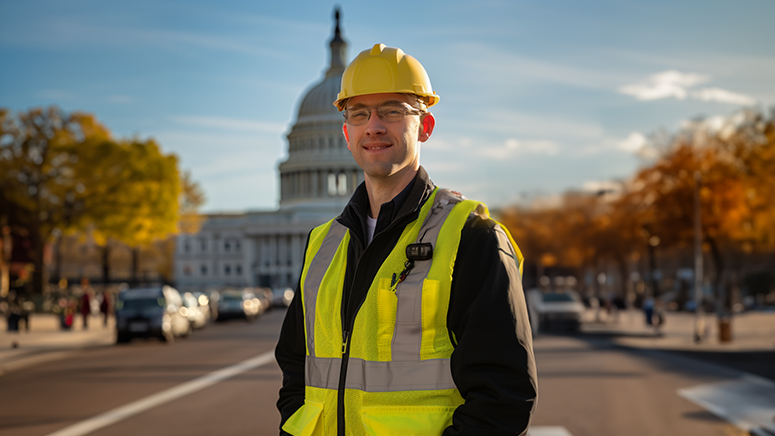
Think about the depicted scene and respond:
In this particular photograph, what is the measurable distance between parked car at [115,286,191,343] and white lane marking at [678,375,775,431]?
17377 millimetres

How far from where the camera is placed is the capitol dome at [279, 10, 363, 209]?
12250 cm

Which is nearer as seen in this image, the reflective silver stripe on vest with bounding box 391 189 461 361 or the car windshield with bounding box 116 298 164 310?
the reflective silver stripe on vest with bounding box 391 189 461 361

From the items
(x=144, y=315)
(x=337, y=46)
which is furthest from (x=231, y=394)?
(x=337, y=46)

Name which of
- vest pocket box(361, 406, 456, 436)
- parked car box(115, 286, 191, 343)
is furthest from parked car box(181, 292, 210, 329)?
vest pocket box(361, 406, 456, 436)

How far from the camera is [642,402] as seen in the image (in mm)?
13336

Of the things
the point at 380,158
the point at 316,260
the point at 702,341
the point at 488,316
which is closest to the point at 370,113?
the point at 380,158

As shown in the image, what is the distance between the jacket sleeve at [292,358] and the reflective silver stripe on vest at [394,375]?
42cm

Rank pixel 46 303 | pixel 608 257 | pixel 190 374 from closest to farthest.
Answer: pixel 190 374, pixel 46 303, pixel 608 257

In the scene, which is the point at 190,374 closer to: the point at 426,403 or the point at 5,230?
the point at 426,403

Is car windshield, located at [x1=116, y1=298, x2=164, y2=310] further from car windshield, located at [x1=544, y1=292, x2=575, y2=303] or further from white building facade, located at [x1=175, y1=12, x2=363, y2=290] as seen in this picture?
white building facade, located at [x1=175, y1=12, x2=363, y2=290]

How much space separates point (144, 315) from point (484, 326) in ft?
85.5

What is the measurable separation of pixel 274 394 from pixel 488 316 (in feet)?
40.0

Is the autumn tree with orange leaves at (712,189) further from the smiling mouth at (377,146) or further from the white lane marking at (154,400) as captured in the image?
the smiling mouth at (377,146)

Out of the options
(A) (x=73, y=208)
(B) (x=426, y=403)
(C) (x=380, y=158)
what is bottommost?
(B) (x=426, y=403)
